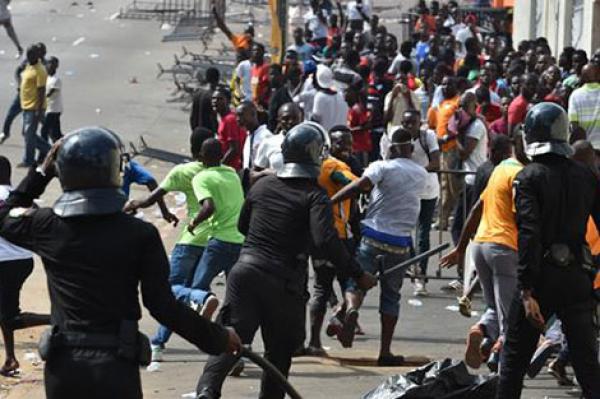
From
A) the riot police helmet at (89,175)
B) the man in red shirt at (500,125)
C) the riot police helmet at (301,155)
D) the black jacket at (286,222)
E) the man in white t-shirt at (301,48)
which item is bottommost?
the man in white t-shirt at (301,48)

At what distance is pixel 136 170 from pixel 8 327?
6.69 ft

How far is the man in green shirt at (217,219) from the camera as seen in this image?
11.4m

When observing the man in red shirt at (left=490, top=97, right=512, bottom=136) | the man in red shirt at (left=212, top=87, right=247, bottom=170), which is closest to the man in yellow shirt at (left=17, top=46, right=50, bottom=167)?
the man in red shirt at (left=212, top=87, right=247, bottom=170)

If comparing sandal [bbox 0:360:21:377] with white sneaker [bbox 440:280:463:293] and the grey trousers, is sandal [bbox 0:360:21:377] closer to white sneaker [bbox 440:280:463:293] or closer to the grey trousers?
the grey trousers

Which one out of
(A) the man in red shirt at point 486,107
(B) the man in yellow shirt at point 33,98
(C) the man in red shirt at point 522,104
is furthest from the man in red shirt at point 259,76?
(C) the man in red shirt at point 522,104

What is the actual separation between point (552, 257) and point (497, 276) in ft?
7.10

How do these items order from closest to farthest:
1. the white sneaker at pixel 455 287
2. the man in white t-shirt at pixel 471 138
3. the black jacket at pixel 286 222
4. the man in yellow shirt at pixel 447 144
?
the black jacket at pixel 286 222
the white sneaker at pixel 455 287
the man in white t-shirt at pixel 471 138
the man in yellow shirt at pixel 447 144

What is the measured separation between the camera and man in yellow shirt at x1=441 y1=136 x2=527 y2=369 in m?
9.93

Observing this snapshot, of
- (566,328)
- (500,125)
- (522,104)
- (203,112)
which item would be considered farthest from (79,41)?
(566,328)

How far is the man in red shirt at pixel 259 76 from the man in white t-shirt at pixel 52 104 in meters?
2.59

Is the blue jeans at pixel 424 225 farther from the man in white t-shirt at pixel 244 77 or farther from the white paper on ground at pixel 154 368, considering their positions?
the man in white t-shirt at pixel 244 77

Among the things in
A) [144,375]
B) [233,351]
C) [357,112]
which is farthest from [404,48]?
[233,351]

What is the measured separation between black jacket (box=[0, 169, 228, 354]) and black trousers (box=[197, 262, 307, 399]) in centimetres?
238

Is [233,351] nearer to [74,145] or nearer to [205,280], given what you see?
[74,145]
